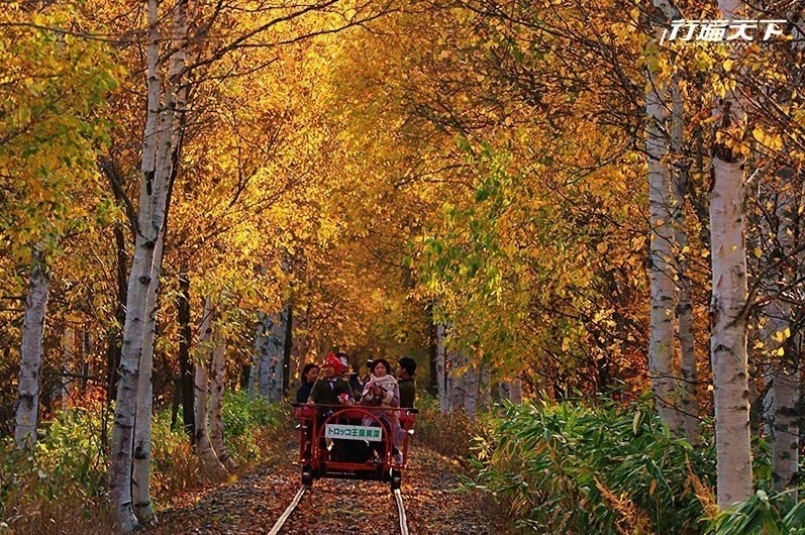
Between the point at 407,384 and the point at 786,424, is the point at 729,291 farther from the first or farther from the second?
the point at 407,384

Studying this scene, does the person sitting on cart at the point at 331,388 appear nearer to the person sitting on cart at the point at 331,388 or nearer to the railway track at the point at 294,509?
the person sitting on cart at the point at 331,388

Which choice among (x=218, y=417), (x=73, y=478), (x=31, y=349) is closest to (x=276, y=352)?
(x=218, y=417)

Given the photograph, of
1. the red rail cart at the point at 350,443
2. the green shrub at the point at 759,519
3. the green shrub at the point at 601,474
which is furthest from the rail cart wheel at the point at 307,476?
the green shrub at the point at 759,519

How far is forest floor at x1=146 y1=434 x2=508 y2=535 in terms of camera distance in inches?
553

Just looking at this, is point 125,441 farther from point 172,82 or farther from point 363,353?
point 363,353

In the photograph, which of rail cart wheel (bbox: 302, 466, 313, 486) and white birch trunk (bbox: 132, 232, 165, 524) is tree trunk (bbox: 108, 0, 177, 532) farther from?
rail cart wheel (bbox: 302, 466, 313, 486)

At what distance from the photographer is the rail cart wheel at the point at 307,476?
640 inches

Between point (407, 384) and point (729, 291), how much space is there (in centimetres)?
1142

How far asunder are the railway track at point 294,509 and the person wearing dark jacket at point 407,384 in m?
1.47

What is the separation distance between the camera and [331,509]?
16328 millimetres

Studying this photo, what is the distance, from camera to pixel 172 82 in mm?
13383

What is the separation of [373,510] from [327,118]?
7.65 meters

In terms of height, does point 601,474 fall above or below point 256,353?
below

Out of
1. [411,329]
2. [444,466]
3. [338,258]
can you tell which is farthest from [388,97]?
[338,258]
